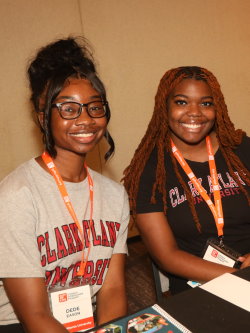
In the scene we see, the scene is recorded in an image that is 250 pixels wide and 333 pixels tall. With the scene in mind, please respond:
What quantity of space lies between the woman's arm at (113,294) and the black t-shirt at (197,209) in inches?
12.2

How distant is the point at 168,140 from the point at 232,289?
1.07 m

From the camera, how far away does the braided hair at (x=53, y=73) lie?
1423 mm

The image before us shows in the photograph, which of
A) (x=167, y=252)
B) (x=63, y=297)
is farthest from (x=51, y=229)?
(x=167, y=252)

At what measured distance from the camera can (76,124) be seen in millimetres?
1433

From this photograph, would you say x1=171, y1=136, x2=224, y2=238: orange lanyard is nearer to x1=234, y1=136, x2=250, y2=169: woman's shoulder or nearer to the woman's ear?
x1=234, y1=136, x2=250, y2=169: woman's shoulder

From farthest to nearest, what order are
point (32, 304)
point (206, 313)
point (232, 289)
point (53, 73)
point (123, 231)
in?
point (123, 231) < point (53, 73) < point (32, 304) < point (232, 289) < point (206, 313)

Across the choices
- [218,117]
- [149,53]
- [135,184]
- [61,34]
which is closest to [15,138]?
[61,34]

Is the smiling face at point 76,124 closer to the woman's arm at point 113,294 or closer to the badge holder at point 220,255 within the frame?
the woman's arm at point 113,294

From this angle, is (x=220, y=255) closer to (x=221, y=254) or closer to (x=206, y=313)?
(x=221, y=254)

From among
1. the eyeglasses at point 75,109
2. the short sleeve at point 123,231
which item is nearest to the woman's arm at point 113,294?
the short sleeve at point 123,231

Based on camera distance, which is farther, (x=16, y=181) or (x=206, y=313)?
(x=16, y=181)

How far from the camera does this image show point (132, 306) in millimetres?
Result: 2775

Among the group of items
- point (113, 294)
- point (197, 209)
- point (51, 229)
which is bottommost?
point (113, 294)

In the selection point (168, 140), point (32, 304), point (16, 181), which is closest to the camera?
point (32, 304)
